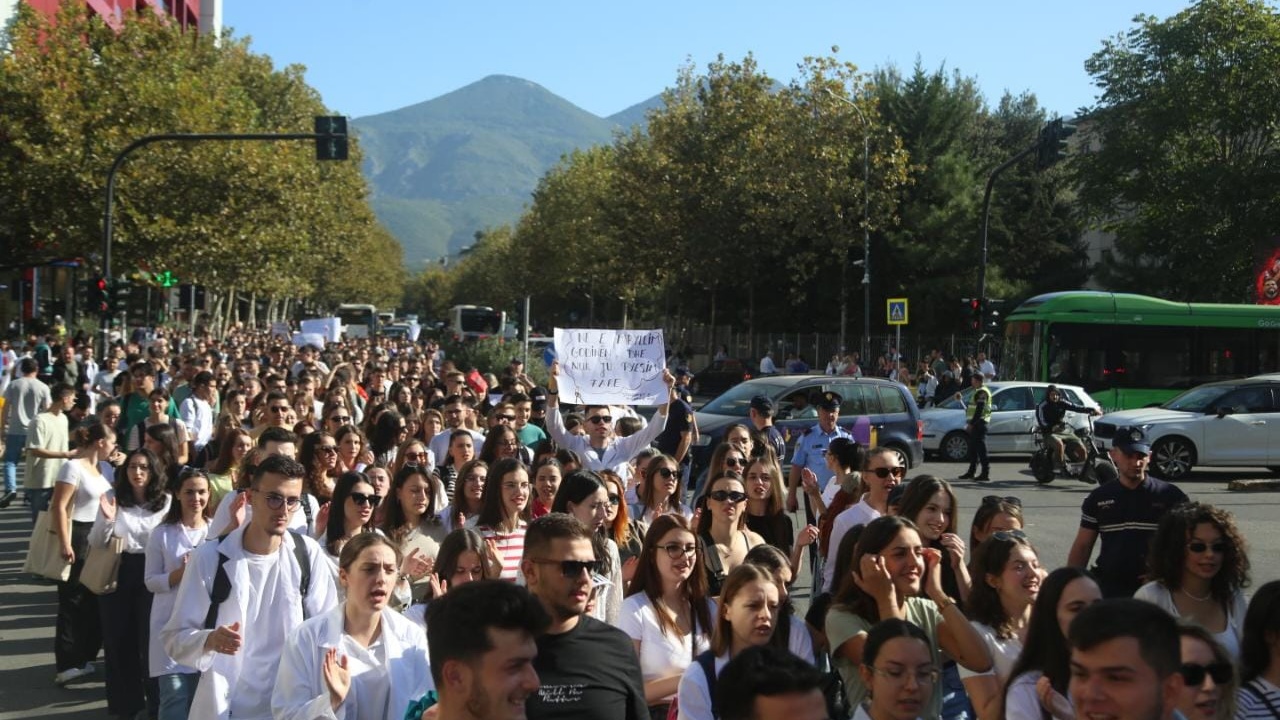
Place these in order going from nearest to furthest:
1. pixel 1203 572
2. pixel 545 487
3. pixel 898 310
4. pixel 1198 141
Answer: pixel 1203 572 < pixel 545 487 < pixel 898 310 < pixel 1198 141

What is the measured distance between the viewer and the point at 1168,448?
75.5 ft

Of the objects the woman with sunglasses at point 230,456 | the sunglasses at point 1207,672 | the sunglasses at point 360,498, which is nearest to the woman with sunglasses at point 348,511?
the sunglasses at point 360,498

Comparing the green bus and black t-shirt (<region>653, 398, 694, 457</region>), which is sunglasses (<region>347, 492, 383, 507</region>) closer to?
black t-shirt (<region>653, 398, 694, 457</region>)

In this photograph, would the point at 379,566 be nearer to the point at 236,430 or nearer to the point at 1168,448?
the point at 236,430

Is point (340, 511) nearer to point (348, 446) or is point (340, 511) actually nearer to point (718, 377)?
point (348, 446)

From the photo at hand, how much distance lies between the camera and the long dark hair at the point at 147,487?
26.4 ft

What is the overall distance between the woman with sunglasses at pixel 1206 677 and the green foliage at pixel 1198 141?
41508mm

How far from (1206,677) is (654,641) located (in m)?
2.02

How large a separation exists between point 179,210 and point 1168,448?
23069 mm

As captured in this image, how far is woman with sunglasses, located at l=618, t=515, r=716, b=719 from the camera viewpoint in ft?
17.7

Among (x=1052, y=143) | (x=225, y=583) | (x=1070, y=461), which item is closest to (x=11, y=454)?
(x=225, y=583)

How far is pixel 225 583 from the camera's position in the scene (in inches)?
222

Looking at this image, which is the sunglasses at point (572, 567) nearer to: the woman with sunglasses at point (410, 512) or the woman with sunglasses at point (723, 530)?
the woman with sunglasses at point (723, 530)

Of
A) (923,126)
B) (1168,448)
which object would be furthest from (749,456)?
(923,126)
